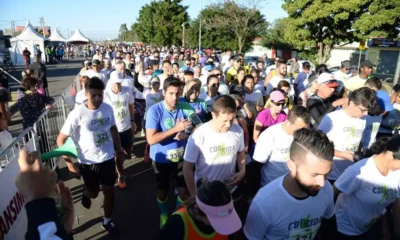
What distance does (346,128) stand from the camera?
3.61 meters

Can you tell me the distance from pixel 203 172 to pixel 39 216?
190 cm

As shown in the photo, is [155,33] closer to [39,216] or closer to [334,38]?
[334,38]

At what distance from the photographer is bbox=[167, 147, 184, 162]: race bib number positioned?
376 cm

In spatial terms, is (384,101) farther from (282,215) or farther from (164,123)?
(282,215)

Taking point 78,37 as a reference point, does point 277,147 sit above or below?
below

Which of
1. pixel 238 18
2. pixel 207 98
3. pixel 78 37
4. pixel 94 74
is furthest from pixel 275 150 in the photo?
pixel 78 37

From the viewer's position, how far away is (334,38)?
20.0m

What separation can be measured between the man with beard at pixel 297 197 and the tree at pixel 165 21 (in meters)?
35.3

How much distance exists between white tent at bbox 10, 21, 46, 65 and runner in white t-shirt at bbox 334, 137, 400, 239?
3113 centimetres

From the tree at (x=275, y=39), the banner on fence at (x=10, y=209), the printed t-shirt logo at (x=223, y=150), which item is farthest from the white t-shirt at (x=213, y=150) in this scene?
the tree at (x=275, y=39)

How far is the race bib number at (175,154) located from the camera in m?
3.76

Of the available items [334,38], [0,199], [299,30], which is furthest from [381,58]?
[0,199]

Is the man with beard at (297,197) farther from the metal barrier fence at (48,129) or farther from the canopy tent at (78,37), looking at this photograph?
the canopy tent at (78,37)

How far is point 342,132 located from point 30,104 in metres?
5.24
